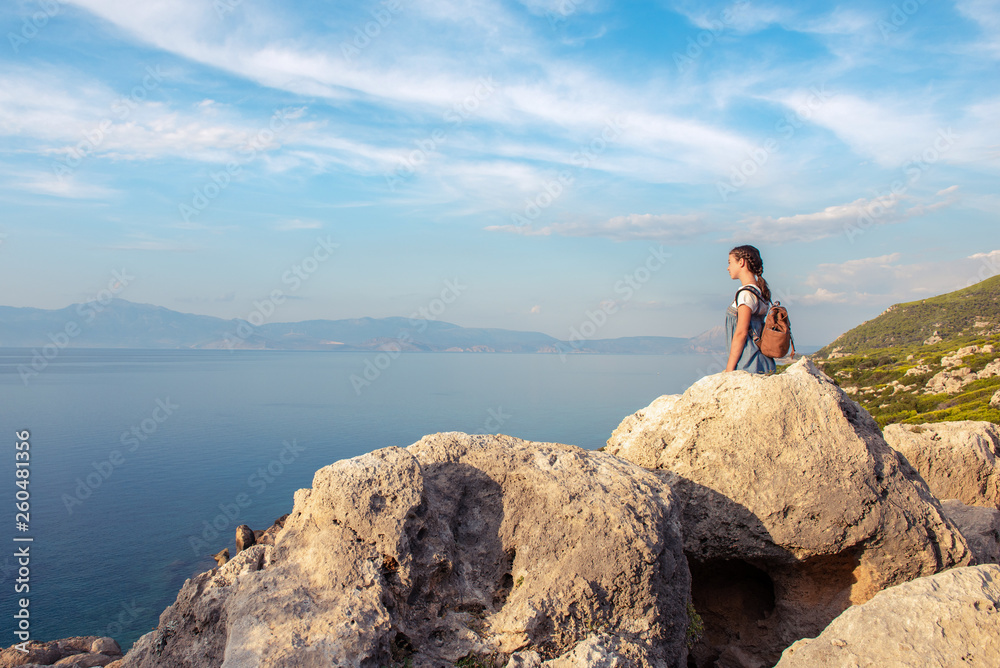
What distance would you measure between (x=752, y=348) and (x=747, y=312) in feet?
2.05

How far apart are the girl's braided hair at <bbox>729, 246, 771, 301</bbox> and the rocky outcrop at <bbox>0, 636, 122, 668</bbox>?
18.2 metres

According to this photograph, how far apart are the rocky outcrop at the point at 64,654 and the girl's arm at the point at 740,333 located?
687 inches

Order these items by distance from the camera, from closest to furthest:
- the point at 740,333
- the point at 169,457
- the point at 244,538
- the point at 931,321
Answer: the point at 740,333, the point at 244,538, the point at 169,457, the point at 931,321

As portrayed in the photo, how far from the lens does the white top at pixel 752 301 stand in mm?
7801

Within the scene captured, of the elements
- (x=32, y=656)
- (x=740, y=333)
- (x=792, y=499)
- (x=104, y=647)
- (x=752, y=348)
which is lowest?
(x=104, y=647)

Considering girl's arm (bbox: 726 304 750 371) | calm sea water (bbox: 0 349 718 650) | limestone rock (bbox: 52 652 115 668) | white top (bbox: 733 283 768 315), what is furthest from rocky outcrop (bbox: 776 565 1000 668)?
calm sea water (bbox: 0 349 718 650)

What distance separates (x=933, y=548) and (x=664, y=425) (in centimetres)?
342

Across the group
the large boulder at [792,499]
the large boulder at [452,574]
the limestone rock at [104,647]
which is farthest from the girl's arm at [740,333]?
the limestone rock at [104,647]

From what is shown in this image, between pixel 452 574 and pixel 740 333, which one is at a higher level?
pixel 740 333

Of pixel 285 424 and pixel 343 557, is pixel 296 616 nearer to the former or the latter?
pixel 343 557

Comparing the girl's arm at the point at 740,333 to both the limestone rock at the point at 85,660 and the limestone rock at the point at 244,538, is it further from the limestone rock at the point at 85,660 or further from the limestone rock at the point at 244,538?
the limestone rock at the point at 244,538

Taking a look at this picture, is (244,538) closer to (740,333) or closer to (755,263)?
(740,333)

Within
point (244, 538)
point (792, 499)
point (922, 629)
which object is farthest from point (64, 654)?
point (922, 629)

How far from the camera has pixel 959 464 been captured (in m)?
12.1
